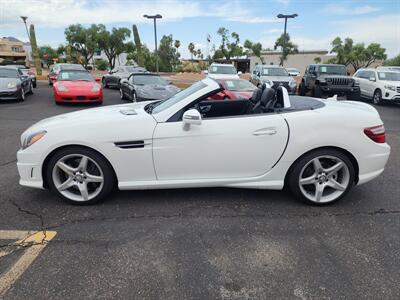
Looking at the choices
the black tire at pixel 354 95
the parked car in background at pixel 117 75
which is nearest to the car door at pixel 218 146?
the black tire at pixel 354 95

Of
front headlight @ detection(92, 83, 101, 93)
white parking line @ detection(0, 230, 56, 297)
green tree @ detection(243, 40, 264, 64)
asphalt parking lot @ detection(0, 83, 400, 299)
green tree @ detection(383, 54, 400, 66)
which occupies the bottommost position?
asphalt parking lot @ detection(0, 83, 400, 299)

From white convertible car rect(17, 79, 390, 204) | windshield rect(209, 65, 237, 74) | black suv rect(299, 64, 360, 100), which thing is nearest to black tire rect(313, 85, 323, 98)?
black suv rect(299, 64, 360, 100)

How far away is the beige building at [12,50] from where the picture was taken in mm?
73375

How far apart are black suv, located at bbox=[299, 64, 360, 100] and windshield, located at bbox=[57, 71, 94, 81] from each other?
33.6 ft

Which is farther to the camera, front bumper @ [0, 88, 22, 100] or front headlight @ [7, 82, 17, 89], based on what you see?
front headlight @ [7, 82, 17, 89]

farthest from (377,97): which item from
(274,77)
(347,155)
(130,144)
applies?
(130,144)

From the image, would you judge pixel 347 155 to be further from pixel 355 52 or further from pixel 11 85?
pixel 355 52

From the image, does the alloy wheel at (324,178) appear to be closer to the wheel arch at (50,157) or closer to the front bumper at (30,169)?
the wheel arch at (50,157)

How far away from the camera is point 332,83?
1465 centimetres

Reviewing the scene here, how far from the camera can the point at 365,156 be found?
3.48 m

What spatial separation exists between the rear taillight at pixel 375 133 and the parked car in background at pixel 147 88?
717cm

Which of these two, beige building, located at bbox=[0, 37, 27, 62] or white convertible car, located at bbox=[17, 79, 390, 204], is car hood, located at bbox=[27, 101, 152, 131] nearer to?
white convertible car, located at bbox=[17, 79, 390, 204]

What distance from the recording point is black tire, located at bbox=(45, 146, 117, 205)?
3305 mm

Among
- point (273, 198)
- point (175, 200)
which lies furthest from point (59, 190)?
point (273, 198)
